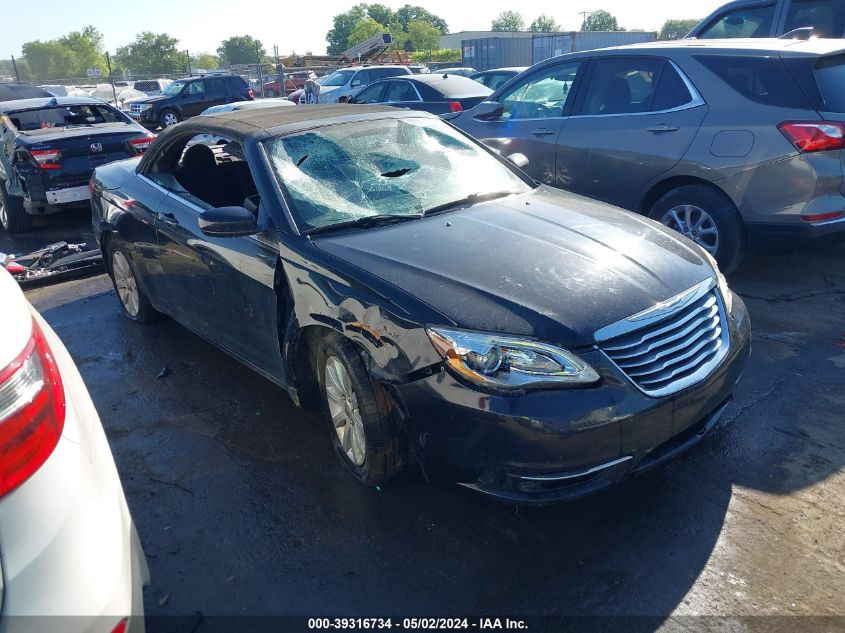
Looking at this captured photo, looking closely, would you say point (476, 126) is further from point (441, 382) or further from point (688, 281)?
point (441, 382)

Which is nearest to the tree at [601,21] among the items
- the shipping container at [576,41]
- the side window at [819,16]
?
the shipping container at [576,41]

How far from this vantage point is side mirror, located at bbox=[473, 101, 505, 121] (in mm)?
6752

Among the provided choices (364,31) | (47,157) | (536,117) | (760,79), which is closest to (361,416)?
(760,79)

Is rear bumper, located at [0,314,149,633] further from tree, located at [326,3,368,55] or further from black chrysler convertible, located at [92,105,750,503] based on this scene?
tree, located at [326,3,368,55]

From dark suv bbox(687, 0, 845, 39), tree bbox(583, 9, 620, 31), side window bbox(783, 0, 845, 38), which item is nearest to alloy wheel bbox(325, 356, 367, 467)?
dark suv bbox(687, 0, 845, 39)

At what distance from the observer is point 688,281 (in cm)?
301

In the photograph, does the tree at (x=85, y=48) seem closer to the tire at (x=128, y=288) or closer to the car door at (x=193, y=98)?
the car door at (x=193, y=98)

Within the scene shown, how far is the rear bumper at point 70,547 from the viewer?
1489mm

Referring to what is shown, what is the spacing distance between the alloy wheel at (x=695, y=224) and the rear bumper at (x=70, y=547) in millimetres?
4709

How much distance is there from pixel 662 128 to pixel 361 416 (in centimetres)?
386

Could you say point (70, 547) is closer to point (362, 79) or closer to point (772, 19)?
point (772, 19)

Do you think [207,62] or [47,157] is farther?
[207,62]

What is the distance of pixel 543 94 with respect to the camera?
670 cm

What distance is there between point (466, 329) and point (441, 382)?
0.72ft
